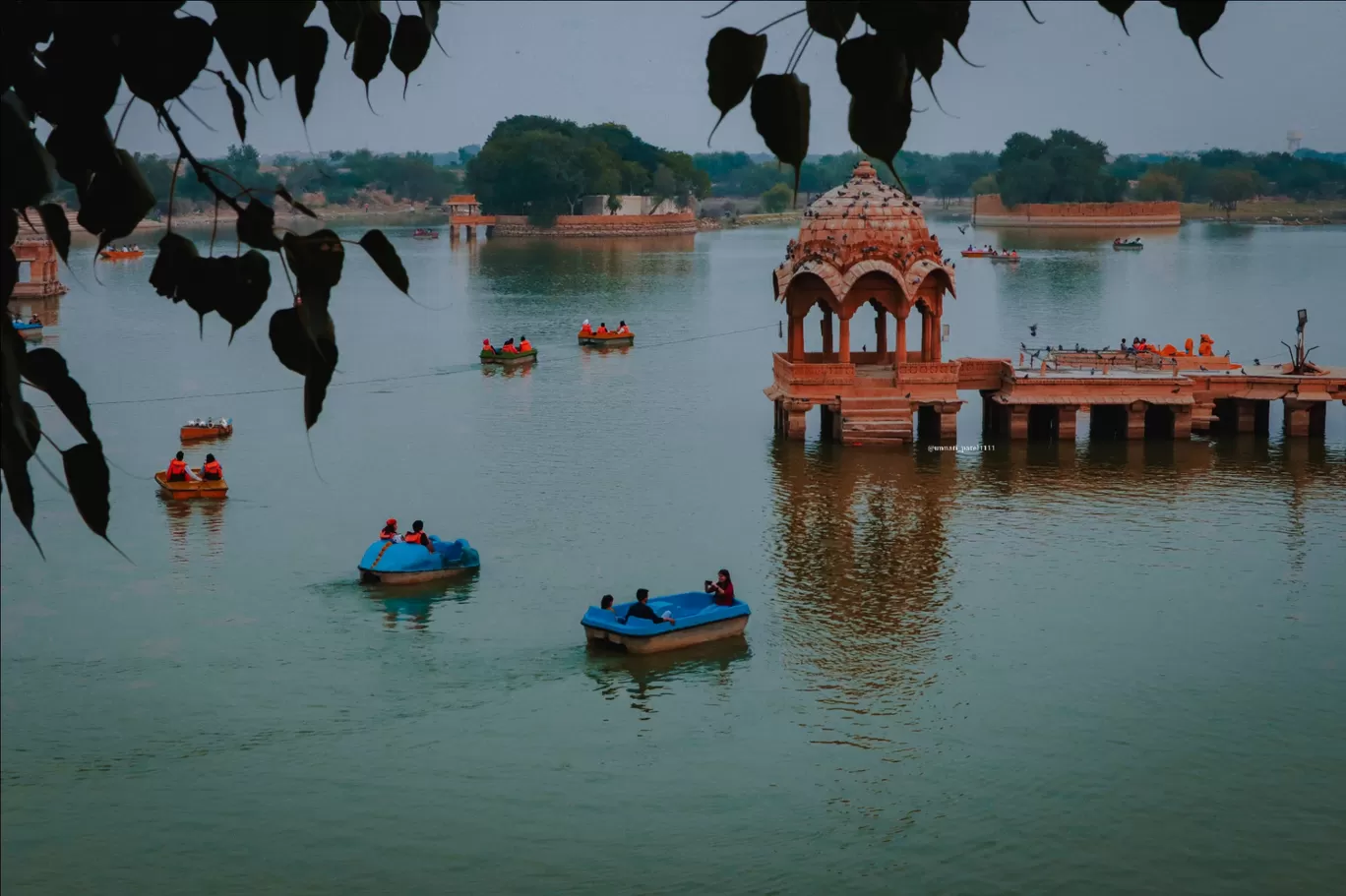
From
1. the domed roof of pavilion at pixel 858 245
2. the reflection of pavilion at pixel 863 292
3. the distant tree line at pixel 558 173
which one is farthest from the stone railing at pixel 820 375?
the distant tree line at pixel 558 173

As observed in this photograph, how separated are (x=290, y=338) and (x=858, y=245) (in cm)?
2793

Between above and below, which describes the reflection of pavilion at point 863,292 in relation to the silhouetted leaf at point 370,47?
below

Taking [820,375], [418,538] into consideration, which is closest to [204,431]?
[820,375]

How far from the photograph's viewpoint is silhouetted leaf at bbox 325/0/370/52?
3.70 meters

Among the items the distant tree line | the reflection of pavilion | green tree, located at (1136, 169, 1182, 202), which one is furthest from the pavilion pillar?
green tree, located at (1136, 169, 1182, 202)

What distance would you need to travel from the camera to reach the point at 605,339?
49.0m

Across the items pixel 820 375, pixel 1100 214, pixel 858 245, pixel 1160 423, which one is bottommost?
pixel 1160 423

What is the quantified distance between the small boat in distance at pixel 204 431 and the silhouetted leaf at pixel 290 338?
3031cm

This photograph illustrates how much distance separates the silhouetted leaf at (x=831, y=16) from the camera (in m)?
3.01

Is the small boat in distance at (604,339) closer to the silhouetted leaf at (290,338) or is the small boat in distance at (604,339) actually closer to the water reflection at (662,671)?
the water reflection at (662,671)

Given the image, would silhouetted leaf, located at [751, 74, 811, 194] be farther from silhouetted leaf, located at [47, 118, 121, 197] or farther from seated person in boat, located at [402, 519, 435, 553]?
seated person in boat, located at [402, 519, 435, 553]

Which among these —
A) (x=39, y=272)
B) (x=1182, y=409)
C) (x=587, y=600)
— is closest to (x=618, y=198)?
(x=39, y=272)

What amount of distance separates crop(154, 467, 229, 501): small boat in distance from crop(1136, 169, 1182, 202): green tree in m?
133

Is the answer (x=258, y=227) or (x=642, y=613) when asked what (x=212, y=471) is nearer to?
(x=642, y=613)
